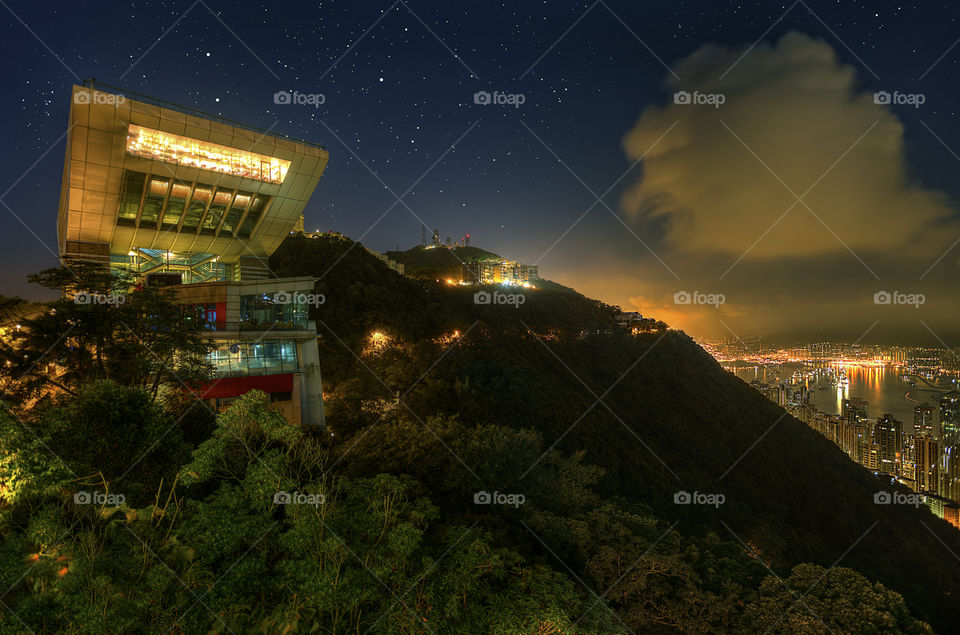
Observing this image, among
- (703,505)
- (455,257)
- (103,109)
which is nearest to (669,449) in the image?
(703,505)

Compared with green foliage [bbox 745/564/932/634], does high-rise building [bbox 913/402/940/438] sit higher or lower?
lower
